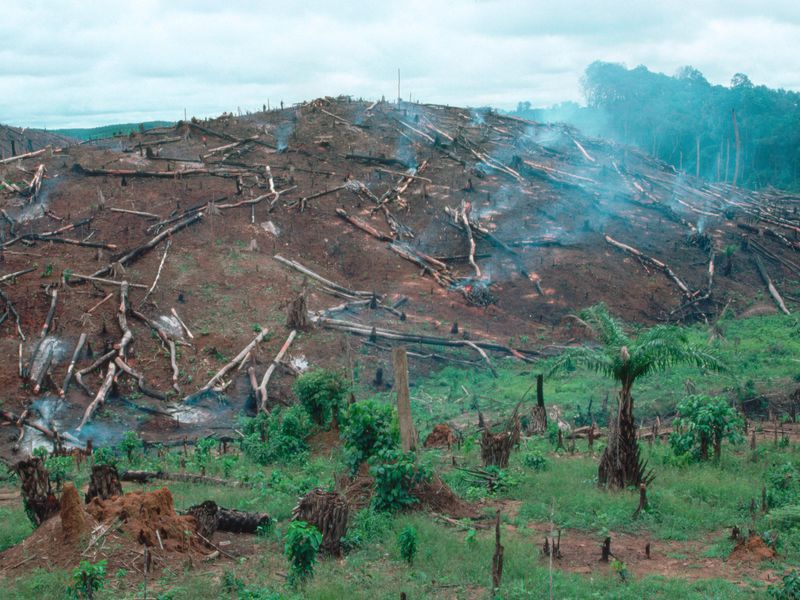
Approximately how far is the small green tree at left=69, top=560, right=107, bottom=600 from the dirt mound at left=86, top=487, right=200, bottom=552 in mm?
1076

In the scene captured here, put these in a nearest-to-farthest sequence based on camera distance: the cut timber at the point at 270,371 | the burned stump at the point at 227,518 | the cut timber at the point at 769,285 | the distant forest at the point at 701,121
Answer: the burned stump at the point at 227,518 → the cut timber at the point at 270,371 → the cut timber at the point at 769,285 → the distant forest at the point at 701,121

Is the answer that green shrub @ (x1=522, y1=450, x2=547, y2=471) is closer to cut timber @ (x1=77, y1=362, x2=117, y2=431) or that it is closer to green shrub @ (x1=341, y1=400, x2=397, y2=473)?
green shrub @ (x1=341, y1=400, x2=397, y2=473)

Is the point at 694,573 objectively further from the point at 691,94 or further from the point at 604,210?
the point at 691,94

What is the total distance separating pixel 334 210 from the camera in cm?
3209

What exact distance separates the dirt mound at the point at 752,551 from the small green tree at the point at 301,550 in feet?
17.1

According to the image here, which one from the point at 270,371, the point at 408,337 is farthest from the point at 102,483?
the point at 408,337

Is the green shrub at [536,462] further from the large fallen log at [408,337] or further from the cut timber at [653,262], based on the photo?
the cut timber at [653,262]

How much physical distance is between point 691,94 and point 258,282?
207 feet

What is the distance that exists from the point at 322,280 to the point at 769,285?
19.0m

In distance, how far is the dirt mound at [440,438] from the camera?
16359mm

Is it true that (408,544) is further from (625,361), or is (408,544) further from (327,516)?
(625,361)

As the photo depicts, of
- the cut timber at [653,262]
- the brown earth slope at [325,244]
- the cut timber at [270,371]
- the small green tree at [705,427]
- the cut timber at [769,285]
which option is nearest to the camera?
the small green tree at [705,427]

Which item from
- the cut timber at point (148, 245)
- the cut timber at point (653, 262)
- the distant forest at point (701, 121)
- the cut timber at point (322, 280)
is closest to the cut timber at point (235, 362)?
the cut timber at point (322, 280)

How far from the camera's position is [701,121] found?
222 feet
